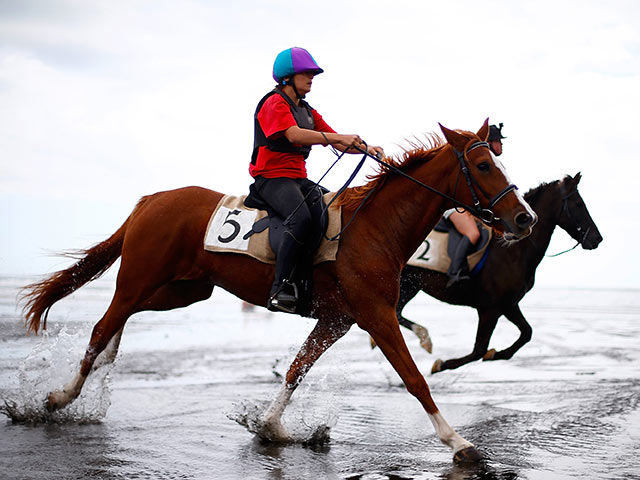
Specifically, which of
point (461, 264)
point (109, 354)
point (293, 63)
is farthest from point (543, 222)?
point (109, 354)

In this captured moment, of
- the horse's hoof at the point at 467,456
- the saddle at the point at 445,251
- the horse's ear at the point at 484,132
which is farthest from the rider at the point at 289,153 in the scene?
the saddle at the point at 445,251

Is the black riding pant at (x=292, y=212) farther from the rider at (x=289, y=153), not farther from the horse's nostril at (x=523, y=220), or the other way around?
the horse's nostril at (x=523, y=220)

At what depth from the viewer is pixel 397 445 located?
224 inches

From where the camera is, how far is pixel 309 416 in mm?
6512

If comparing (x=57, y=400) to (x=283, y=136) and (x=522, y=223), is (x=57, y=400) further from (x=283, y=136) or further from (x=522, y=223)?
(x=522, y=223)

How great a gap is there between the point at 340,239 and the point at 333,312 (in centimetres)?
69

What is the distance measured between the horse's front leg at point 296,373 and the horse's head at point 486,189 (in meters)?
1.52

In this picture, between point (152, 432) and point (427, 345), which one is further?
point (427, 345)

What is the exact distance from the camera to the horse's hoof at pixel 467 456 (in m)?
4.92

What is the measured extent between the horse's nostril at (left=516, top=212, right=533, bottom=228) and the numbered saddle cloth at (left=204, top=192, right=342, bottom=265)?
1360mm

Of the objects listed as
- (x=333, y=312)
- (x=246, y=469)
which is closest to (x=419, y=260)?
(x=333, y=312)

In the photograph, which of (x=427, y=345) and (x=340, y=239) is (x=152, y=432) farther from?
(x=427, y=345)

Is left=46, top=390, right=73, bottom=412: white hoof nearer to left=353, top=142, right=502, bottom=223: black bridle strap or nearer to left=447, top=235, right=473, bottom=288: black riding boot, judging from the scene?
left=353, top=142, right=502, bottom=223: black bridle strap

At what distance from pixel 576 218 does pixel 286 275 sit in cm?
519
